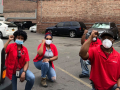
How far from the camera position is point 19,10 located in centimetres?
4153

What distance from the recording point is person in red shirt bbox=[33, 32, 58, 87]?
5055mm

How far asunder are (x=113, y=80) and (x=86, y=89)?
1.99 meters

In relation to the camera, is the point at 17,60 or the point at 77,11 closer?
the point at 17,60

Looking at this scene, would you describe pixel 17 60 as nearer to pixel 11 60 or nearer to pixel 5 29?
pixel 11 60

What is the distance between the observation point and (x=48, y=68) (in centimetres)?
508

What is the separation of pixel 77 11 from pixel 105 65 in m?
19.2

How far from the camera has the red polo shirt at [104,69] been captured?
2.93 m

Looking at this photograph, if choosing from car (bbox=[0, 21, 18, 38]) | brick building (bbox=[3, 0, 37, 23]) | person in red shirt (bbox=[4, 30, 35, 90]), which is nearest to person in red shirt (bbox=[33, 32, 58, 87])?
person in red shirt (bbox=[4, 30, 35, 90])

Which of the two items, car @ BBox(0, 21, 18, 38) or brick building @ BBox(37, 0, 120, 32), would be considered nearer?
car @ BBox(0, 21, 18, 38)

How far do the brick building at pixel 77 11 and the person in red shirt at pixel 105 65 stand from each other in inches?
696

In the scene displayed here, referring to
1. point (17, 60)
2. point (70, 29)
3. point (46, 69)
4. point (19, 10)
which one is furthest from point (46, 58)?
point (19, 10)

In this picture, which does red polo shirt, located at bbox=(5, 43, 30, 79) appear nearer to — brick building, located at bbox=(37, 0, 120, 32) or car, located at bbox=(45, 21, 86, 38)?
car, located at bbox=(45, 21, 86, 38)

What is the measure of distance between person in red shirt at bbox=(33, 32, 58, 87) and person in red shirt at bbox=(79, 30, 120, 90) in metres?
2.24

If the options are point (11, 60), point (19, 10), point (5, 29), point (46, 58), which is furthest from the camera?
point (19, 10)
